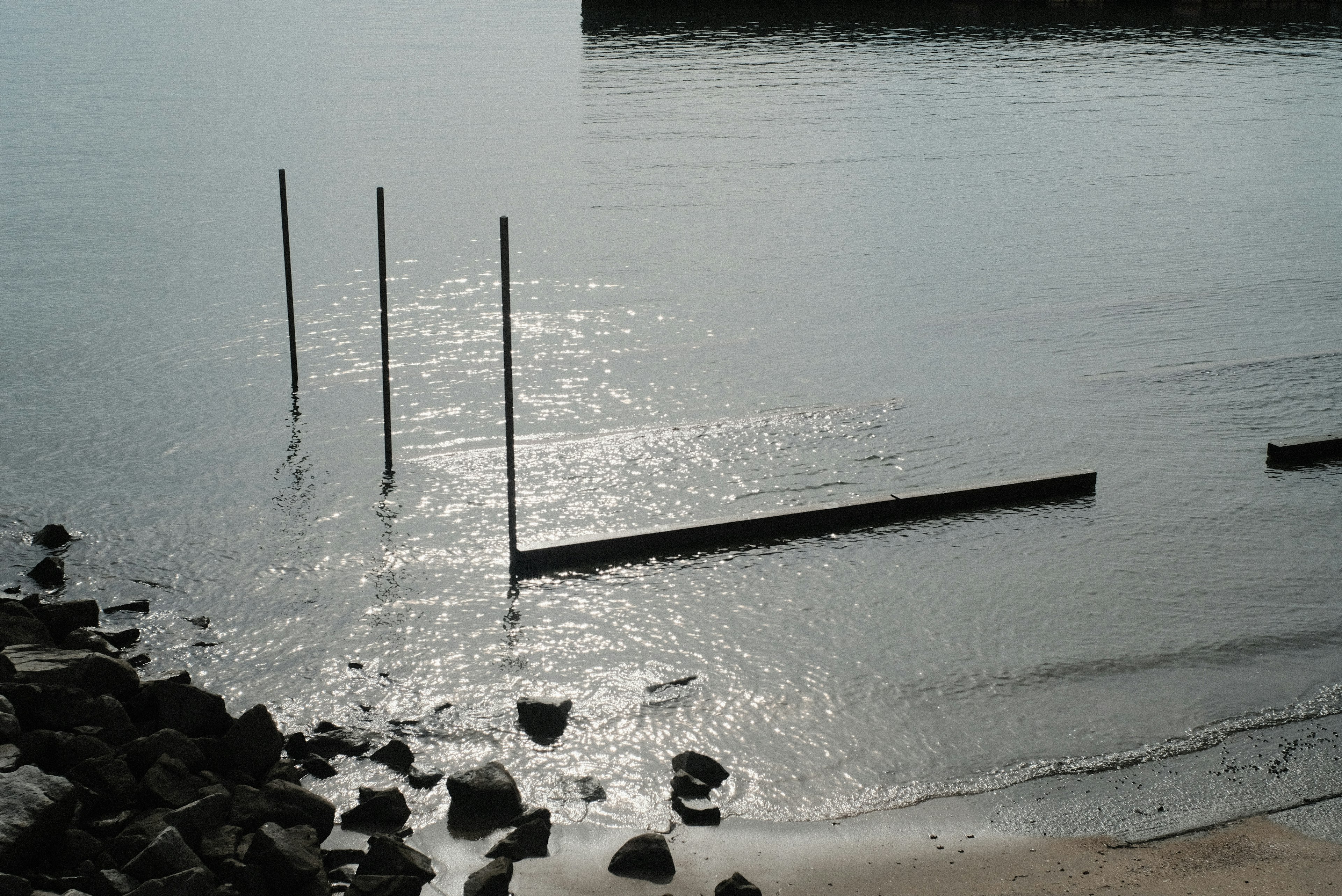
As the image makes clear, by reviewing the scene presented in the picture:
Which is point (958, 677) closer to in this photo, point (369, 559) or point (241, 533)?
point (369, 559)

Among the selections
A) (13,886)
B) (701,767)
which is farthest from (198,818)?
(701,767)

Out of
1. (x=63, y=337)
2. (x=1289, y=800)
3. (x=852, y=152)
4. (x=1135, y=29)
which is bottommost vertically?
(x=1289, y=800)

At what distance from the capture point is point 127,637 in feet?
24.0

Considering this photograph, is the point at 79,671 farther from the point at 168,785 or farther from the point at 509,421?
the point at 509,421

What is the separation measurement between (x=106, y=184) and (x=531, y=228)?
28.6ft

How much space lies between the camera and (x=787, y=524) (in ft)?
30.9

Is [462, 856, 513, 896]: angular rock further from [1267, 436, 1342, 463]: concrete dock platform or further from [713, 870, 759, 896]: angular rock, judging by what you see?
[1267, 436, 1342, 463]: concrete dock platform

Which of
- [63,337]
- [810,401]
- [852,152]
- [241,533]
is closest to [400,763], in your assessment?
[241,533]

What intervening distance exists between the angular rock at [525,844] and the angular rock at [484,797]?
18 centimetres

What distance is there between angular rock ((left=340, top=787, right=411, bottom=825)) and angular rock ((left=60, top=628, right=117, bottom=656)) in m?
1.85

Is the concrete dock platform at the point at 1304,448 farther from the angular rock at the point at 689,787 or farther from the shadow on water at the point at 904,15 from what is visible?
the shadow on water at the point at 904,15

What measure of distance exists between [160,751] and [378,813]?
1.01 meters

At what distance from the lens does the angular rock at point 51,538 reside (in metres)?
8.70

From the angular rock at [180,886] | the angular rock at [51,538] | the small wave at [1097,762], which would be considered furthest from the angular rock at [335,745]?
the angular rock at [51,538]
